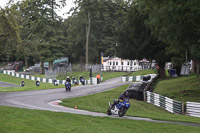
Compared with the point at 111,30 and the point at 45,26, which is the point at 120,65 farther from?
the point at 45,26

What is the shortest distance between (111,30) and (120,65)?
49.1ft

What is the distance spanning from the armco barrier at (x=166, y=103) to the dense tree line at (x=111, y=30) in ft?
11.6

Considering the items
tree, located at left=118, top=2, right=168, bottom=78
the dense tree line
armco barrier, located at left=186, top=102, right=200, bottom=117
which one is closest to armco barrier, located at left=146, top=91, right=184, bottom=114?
armco barrier, located at left=186, top=102, right=200, bottom=117

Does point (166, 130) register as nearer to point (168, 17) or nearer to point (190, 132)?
point (190, 132)

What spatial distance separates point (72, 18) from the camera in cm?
7362

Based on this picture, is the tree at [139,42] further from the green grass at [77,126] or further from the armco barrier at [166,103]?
the green grass at [77,126]

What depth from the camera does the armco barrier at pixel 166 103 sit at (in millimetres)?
21633

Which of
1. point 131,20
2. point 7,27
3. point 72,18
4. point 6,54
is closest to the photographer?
point 7,27

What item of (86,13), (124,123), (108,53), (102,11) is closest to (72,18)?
(86,13)

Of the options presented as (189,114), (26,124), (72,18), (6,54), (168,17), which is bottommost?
(189,114)

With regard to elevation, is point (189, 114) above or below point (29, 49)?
below

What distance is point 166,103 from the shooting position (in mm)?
23656

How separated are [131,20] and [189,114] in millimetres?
21583

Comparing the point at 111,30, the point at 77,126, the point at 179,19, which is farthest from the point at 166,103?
the point at 111,30
